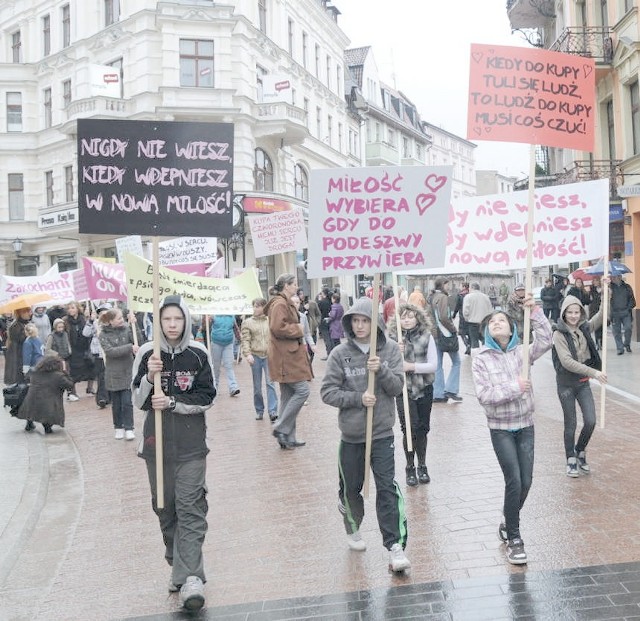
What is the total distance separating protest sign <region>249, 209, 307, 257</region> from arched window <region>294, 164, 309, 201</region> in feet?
68.1

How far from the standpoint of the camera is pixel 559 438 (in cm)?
838

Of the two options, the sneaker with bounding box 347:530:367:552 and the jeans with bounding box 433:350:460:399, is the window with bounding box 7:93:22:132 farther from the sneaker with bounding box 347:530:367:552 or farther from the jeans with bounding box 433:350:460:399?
the sneaker with bounding box 347:530:367:552

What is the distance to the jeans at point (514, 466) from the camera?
4859 mm

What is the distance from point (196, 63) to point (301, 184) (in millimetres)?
8181

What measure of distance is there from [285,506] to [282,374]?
99.3 inches

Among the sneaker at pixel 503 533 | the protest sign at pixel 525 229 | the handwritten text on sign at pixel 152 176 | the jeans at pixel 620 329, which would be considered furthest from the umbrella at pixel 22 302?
the jeans at pixel 620 329

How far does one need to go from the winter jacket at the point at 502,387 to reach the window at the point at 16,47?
3615 cm

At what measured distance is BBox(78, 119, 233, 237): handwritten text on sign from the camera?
5.01m

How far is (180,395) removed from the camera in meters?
4.68

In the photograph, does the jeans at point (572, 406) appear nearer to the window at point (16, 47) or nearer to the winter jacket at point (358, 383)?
the winter jacket at point (358, 383)

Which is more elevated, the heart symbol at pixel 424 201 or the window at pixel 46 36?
the window at pixel 46 36

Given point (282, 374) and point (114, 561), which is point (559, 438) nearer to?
point (282, 374)

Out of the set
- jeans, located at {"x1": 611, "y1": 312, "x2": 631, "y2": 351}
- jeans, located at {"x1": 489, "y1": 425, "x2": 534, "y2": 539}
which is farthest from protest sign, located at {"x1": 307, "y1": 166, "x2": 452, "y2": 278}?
jeans, located at {"x1": 611, "y1": 312, "x2": 631, "y2": 351}

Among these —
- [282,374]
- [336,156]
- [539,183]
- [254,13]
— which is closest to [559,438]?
[282,374]
